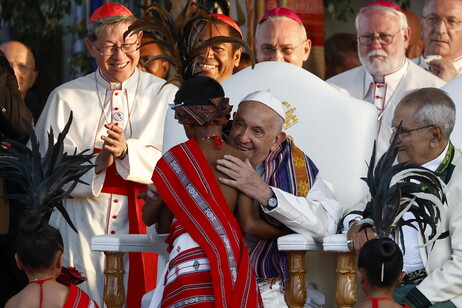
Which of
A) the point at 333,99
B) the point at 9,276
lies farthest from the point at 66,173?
the point at 9,276

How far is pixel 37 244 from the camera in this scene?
4.87m

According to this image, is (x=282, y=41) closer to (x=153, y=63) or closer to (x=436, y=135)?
(x=153, y=63)

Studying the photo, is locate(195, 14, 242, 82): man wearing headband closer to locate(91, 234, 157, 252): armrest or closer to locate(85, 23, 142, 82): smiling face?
locate(85, 23, 142, 82): smiling face

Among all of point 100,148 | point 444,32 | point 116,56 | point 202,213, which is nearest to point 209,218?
point 202,213

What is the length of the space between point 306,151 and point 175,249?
3.81ft

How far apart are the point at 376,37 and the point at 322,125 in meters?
1.57

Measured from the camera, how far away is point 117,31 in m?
6.80

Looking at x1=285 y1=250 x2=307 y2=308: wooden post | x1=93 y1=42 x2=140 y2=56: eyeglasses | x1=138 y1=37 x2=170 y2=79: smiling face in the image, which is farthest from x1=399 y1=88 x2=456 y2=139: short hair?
x1=138 y1=37 x2=170 y2=79: smiling face

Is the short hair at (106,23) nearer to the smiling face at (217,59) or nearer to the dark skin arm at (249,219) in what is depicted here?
the smiling face at (217,59)

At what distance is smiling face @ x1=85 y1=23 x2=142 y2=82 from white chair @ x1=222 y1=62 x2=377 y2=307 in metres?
0.86

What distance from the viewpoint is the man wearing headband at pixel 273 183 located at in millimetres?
5160

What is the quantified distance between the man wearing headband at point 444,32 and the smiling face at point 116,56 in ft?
6.07

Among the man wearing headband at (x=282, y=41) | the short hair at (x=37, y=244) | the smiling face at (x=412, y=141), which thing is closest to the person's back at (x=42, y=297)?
the short hair at (x=37, y=244)

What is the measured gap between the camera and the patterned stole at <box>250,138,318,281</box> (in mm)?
5359
